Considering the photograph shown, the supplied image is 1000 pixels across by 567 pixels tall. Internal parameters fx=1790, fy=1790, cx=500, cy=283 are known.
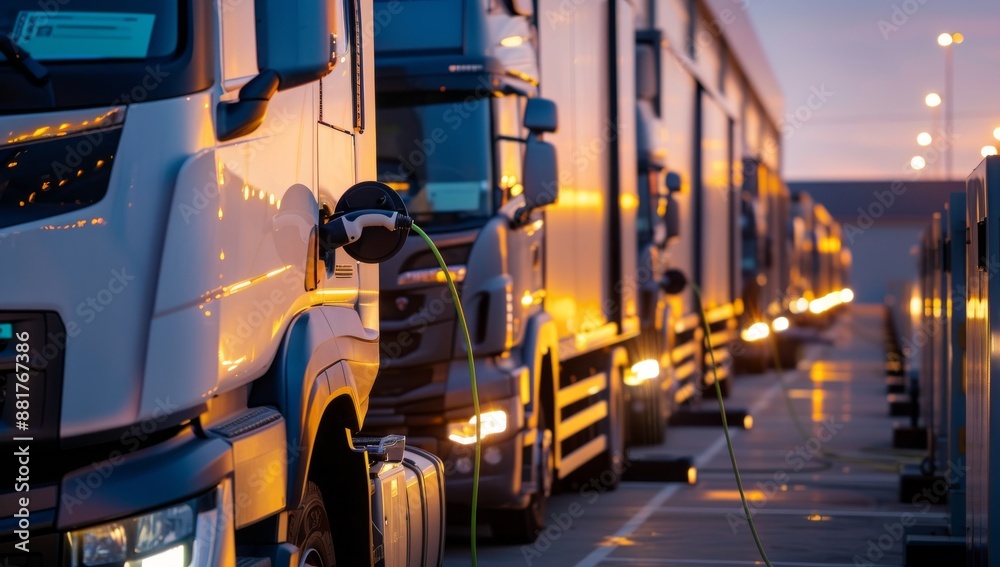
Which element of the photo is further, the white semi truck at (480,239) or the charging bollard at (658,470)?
the charging bollard at (658,470)

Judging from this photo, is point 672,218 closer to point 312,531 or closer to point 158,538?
point 312,531

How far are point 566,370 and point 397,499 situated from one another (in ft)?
18.8

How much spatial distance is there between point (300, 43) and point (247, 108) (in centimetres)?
26

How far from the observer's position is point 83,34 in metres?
4.84

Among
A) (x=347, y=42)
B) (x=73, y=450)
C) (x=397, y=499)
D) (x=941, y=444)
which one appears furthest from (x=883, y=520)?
(x=73, y=450)

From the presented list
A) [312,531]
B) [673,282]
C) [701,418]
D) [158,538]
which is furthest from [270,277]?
[701,418]

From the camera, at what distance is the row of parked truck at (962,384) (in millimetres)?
6246

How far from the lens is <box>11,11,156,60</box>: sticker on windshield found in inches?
189

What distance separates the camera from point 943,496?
13984mm

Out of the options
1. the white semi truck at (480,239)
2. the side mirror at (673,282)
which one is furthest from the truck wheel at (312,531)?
the side mirror at (673,282)

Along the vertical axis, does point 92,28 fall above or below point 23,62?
above

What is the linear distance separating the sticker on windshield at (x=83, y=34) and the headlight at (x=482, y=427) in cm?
539
